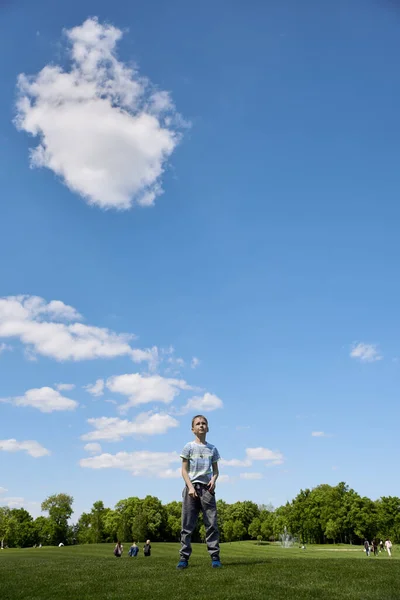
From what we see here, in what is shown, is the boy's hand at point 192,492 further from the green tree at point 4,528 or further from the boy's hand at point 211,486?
the green tree at point 4,528

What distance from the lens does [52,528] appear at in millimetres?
134250

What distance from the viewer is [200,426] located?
375 inches

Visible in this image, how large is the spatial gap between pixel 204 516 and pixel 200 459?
1.07 meters

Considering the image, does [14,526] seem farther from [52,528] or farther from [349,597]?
[349,597]

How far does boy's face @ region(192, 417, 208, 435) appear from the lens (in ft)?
31.1

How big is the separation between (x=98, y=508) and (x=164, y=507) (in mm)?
24198

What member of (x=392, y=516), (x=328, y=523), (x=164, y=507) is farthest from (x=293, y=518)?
(x=164, y=507)

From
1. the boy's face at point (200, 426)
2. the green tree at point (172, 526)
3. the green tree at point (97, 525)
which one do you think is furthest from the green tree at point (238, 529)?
the boy's face at point (200, 426)

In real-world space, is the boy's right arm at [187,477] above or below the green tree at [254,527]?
above

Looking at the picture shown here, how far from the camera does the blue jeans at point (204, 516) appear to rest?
9.04m

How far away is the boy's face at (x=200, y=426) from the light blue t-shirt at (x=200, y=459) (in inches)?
10.7

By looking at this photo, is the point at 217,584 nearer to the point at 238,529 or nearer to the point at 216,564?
the point at 216,564

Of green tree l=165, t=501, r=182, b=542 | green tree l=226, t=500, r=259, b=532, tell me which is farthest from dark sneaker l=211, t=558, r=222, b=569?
green tree l=226, t=500, r=259, b=532

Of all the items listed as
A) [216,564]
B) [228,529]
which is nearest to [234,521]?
[228,529]
